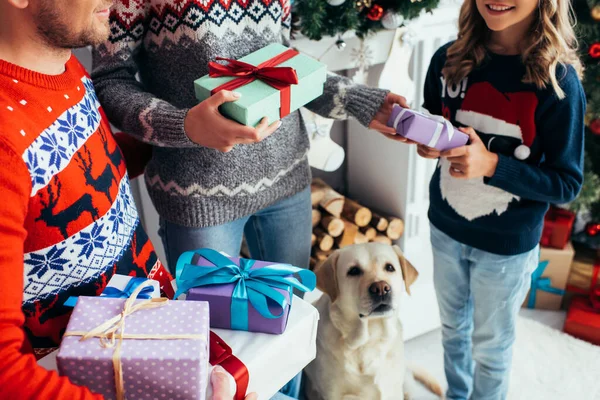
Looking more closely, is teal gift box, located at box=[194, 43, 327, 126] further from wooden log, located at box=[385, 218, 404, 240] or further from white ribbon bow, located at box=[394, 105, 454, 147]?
wooden log, located at box=[385, 218, 404, 240]

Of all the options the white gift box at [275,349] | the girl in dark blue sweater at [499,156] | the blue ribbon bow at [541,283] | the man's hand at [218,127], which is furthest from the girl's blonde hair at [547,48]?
the blue ribbon bow at [541,283]

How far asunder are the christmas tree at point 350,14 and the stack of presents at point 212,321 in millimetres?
463

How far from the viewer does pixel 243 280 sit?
0.91 meters

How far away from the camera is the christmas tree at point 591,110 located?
192cm

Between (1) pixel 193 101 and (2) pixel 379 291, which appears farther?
(2) pixel 379 291

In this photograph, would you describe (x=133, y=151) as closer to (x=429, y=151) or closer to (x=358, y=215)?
(x=429, y=151)

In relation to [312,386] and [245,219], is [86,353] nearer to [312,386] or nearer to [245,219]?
[245,219]

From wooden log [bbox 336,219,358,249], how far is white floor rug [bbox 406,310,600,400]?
0.50m

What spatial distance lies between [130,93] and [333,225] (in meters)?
1.08

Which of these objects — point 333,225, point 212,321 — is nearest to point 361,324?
point 212,321

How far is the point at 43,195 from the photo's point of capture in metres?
0.75

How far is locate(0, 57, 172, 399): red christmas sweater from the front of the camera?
2.20 feet

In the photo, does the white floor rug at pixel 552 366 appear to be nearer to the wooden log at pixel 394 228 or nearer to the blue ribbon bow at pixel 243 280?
the wooden log at pixel 394 228

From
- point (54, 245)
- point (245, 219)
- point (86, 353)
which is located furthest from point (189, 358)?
point (245, 219)
